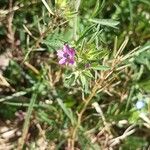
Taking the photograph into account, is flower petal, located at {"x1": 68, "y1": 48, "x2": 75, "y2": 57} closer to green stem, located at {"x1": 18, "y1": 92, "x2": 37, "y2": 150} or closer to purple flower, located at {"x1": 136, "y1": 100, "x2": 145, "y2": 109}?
green stem, located at {"x1": 18, "y1": 92, "x2": 37, "y2": 150}

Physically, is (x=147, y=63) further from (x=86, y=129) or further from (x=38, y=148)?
(x=38, y=148)

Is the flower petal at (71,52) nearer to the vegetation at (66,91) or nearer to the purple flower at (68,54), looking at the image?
the purple flower at (68,54)

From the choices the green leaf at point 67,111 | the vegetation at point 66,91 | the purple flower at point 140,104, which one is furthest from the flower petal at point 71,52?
the purple flower at point 140,104

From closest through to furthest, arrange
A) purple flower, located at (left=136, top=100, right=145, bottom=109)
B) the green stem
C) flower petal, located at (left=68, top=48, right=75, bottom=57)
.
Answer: flower petal, located at (left=68, top=48, right=75, bottom=57)
the green stem
purple flower, located at (left=136, top=100, right=145, bottom=109)

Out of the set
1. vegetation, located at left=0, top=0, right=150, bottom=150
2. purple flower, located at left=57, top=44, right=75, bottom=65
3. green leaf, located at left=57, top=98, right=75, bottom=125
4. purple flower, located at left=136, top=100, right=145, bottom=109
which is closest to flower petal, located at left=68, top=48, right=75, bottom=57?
purple flower, located at left=57, top=44, right=75, bottom=65

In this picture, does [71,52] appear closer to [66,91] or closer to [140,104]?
[66,91]

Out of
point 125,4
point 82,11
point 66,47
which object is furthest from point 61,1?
point 125,4

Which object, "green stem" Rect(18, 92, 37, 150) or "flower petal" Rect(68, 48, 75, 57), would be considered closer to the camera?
"flower petal" Rect(68, 48, 75, 57)

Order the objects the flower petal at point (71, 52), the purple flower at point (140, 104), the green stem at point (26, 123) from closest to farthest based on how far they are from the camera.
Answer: the flower petal at point (71, 52)
the green stem at point (26, 123)
the purple flower at point (140, 104)
